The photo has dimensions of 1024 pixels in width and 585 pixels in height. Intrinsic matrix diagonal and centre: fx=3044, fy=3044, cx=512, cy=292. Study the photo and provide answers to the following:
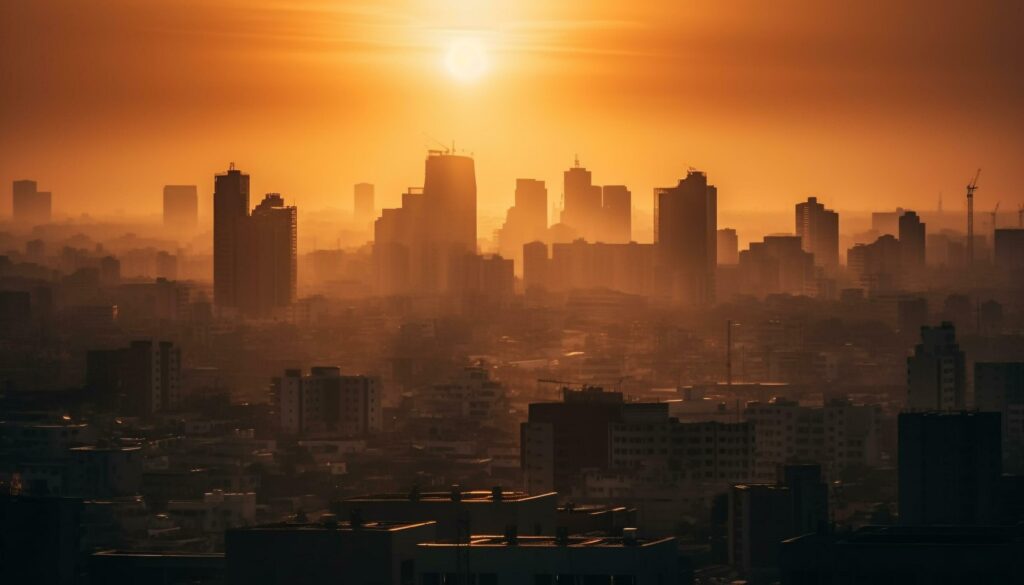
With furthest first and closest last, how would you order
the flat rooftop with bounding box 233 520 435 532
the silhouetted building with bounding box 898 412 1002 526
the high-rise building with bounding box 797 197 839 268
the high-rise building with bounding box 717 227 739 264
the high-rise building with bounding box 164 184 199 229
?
the high-rise building with bounding box 717 227 739 264, the high-rise building with bounding box 797 197 839 268, the high-rise building with bounding box 164 184 199 229, the silhouetted building with bounding box 898 412 1002 526, the flat rooftop with bounding box 233 520 435 532

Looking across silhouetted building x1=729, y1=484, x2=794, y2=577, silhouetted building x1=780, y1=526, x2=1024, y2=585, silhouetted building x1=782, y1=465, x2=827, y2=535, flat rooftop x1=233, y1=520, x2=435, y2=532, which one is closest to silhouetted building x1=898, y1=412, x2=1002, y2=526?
silhouetted building x1=782, y1=465, x2=827, y2=535

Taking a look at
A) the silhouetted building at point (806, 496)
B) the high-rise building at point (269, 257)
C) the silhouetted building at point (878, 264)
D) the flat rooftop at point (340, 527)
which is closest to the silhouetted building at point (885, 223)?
the silhouetted building at point (878, 264)

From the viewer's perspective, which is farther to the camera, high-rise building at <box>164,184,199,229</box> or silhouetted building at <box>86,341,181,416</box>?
high-rise building at <box>164,184,199,229</box>

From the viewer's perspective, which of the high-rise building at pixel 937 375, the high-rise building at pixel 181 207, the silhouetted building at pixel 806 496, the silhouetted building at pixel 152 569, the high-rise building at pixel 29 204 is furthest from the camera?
the high-rise building at pixel 181 207

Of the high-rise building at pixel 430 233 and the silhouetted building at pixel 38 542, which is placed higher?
the high-rise building at pixel 430 233

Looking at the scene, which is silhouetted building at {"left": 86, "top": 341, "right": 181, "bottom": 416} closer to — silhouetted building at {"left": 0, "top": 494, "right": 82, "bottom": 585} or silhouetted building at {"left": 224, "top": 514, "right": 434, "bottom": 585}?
silhouetted building at {"left": 0, "top": 494, "right": 82, "bottom": 585}

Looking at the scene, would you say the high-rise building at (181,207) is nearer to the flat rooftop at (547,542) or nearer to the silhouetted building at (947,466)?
the silhouetted building at (947,466)

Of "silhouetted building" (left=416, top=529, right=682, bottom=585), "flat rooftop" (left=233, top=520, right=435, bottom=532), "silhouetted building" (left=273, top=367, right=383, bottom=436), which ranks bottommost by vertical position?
"silhouetted building" (left=416, top=529, right=682, bottom=585)

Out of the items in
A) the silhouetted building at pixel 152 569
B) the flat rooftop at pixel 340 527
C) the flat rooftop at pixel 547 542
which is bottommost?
the silhouetted building at pixel 152 569
